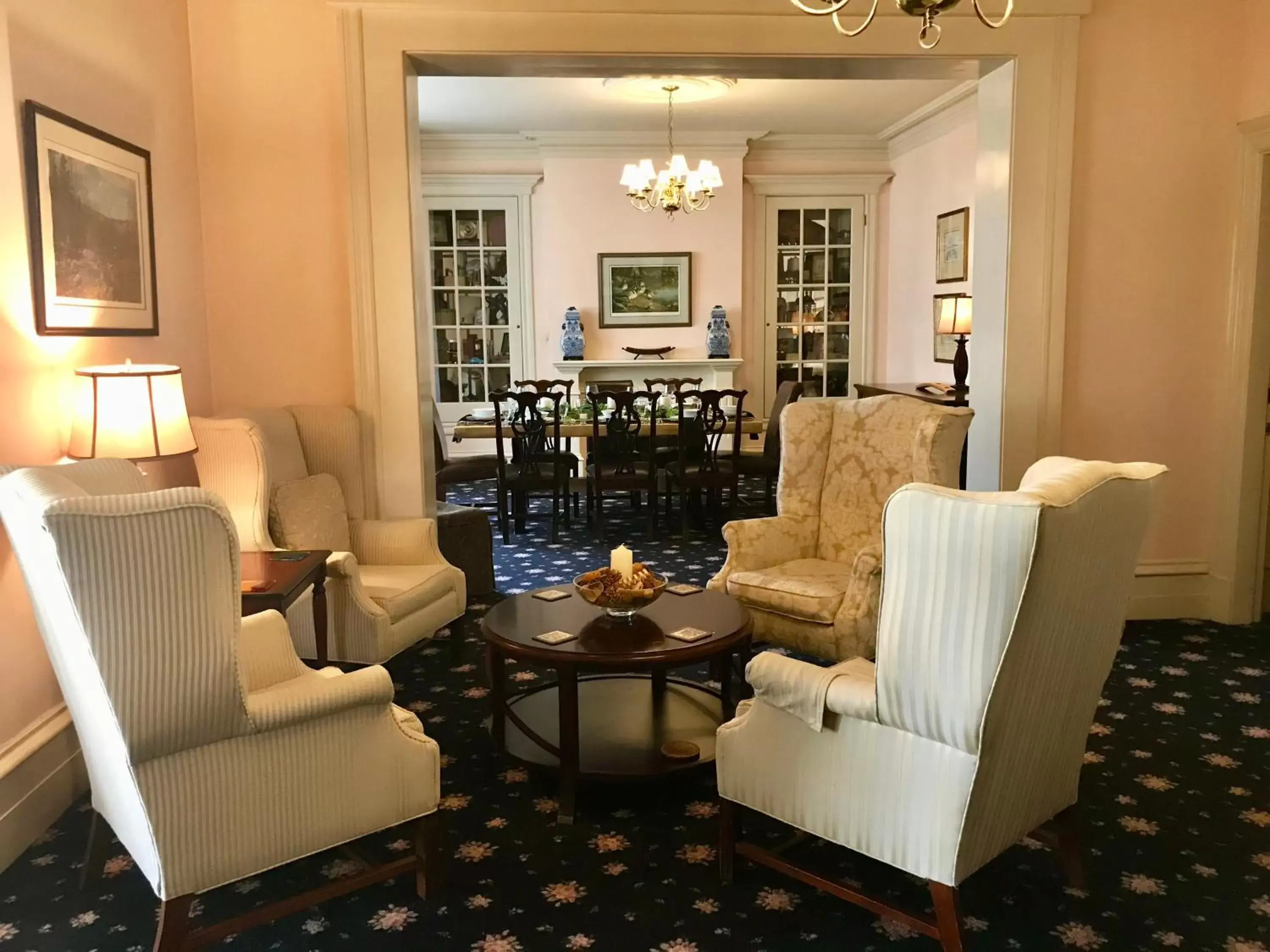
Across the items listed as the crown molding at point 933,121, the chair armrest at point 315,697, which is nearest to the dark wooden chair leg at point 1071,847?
the chair armrest at point 315,697

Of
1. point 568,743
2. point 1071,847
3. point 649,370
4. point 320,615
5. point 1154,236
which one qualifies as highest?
point 1154,236

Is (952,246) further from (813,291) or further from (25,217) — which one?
(25,217)

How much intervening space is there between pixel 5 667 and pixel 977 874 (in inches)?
103

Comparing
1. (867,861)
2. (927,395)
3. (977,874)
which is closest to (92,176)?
(867,861)

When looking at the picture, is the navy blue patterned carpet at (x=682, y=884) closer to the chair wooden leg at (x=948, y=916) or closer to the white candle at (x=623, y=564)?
the chair wooden leg at (x=948, y=916)

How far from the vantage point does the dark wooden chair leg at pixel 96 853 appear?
2.45 metres

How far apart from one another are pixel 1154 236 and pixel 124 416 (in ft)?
13.6

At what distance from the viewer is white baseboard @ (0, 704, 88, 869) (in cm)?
260

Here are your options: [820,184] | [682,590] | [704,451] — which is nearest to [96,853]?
[682,590]

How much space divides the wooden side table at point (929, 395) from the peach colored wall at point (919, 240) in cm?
45

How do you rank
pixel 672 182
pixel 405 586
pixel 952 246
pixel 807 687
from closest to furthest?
1. pixel 807 687
2. pixel 405 586
3. pixel 672 182
4. pixel 952 246

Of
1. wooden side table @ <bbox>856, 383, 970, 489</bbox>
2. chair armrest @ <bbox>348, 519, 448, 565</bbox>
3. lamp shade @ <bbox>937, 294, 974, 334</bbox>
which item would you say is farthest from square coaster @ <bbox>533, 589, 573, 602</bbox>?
lamp shade @ <bbox>937, 294, 974, 334</bbox>

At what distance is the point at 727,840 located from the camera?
8.06 feet

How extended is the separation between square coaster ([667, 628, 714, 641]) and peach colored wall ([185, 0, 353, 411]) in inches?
80.1
